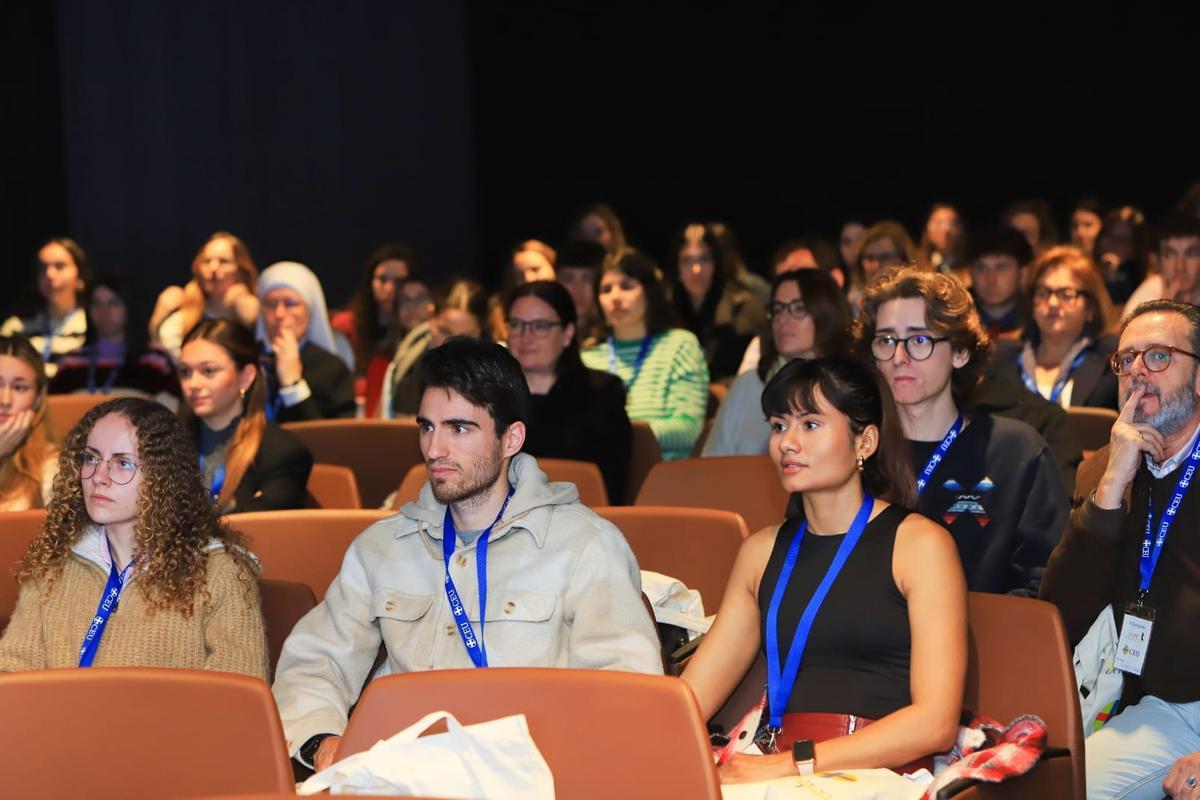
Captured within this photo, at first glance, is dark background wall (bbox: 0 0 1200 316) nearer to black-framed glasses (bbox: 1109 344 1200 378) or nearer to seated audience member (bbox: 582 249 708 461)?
seated audience member (bbox: 582 249 708 461)

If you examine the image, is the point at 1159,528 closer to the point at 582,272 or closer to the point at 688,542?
the point at 688,542

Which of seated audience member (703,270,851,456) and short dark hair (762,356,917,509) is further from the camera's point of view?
seated audience member (703,270,851,456)

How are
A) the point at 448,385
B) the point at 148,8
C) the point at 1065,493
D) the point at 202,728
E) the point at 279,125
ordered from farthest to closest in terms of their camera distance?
1. the point at 279,125
2. the point at 148,8
3. the point at 1065,493
4. the point at 448,385
5. the point at 202,728

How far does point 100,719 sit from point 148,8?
7548mm

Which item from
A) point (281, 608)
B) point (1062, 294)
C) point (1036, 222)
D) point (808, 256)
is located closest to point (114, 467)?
point (281, 608)

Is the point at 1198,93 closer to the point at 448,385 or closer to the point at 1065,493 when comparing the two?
the point at 1065,493

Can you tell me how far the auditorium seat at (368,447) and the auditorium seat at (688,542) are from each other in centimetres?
163

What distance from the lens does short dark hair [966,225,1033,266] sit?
647cm

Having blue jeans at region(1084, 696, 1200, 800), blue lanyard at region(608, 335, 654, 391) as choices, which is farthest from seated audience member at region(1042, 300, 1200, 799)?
blue lanyard at region(608, 335, 654, 391)

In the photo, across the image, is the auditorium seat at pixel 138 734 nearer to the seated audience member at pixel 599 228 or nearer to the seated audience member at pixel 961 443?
the seated audience member at pixel 961 443

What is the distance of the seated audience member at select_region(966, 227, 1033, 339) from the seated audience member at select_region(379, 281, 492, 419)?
206 centimetres

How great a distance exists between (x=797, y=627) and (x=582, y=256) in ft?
14.5

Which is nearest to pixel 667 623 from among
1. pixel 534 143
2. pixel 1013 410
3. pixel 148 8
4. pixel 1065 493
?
pixel 1065 493

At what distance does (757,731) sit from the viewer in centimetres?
280
